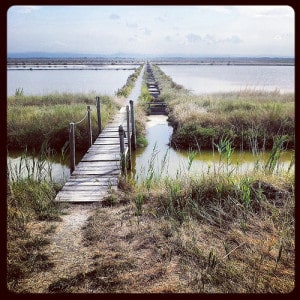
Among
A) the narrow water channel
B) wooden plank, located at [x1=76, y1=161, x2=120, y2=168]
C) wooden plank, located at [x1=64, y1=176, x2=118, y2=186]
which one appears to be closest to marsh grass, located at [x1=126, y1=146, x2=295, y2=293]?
wooden plank, located at [x1=64, y1=176, x2=118, y2=186]

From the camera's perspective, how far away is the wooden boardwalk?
6340 mm

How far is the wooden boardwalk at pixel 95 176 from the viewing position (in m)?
6.34

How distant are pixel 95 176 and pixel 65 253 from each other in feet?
10.1

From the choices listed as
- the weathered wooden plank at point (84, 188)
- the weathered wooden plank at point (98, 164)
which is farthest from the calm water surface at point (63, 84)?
the weathered wooden plank at point (84, 188)

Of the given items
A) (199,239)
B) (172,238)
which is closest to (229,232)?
(199,239)

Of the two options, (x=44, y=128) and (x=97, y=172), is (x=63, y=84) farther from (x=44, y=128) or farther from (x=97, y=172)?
(x=97, y=172)

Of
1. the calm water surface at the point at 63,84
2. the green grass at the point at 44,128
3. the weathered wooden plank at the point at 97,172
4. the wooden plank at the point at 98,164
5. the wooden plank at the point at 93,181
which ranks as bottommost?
the wooden plank at the point at 93,181

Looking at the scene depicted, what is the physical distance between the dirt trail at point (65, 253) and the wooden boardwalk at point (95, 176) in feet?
2.15

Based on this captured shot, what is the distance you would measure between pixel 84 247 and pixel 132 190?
7.31 ft

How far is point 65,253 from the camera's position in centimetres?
433

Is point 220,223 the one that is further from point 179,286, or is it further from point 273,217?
point 179,286

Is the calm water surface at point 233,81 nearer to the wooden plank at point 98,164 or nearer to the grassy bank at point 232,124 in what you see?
the grassy bank at point 232,124

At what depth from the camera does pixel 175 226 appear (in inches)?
189

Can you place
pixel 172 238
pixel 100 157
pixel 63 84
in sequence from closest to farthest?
pixel 172 238
pixel 100 157
pixel 63 84
